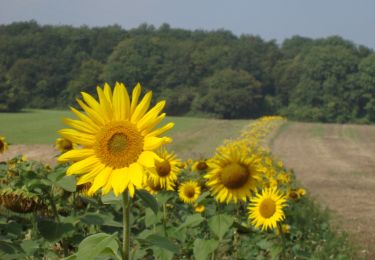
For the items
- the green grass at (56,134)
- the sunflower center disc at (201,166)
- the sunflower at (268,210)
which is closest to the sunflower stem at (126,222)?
the sunflower at (268,210)

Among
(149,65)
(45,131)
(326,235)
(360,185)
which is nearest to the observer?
(326,235)

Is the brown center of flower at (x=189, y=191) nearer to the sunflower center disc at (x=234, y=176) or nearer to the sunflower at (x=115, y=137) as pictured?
the sunflower center disc at (x=234, y=176)

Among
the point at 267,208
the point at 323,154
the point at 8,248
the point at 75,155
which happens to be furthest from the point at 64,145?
the point at 323,154

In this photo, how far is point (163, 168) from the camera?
345 cm

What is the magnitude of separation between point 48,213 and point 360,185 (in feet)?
35.6

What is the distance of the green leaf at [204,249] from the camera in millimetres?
2645

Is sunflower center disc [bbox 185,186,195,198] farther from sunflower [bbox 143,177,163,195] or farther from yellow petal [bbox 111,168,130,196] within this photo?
yellow petal [bbox 111,168,130,196]

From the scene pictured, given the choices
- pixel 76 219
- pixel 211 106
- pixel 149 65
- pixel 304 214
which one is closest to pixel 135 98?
pixel 76 219

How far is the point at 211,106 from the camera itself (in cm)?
6425

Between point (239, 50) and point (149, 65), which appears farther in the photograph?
point (239, 50)

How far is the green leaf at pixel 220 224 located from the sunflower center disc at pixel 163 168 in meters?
0.69

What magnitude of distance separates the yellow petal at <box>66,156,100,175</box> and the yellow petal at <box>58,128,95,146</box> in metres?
0.06

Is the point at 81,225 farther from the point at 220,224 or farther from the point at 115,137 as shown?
the point at 115,137

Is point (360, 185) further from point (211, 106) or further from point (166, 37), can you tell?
point (166, 37)
